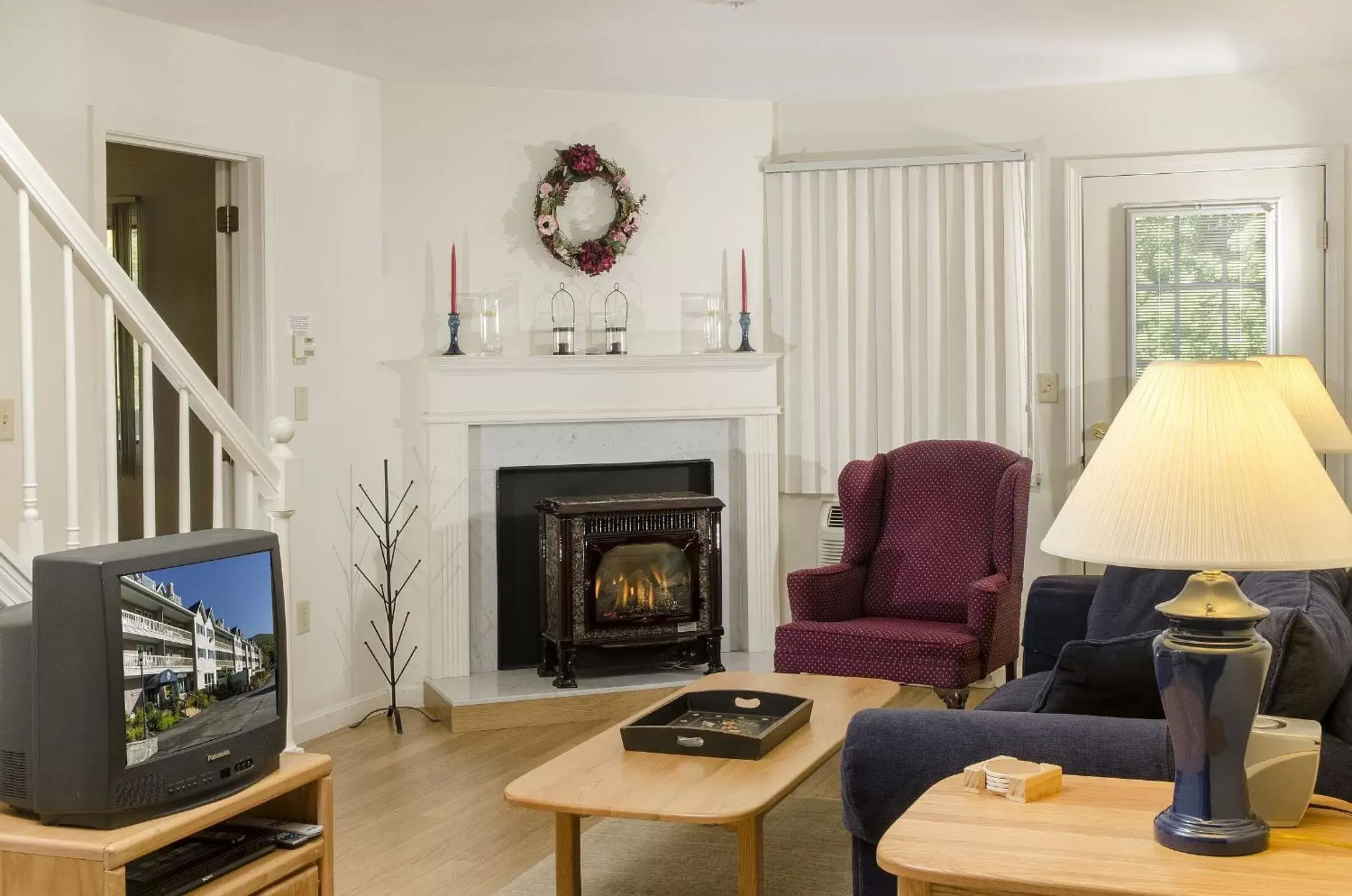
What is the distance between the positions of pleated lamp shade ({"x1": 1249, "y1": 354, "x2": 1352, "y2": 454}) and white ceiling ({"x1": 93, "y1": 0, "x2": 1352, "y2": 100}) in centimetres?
121

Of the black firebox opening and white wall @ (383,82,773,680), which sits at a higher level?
white wall @ (383,82,773,680)

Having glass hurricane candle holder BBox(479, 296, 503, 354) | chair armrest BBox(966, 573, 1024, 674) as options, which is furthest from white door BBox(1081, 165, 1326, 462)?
glass hurricane candle holder BBox(479, 296, 503, 354)

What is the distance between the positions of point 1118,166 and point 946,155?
0.69 meters

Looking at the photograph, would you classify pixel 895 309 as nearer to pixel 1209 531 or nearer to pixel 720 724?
pixel 720 724

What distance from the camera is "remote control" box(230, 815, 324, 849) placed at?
2.69 meters

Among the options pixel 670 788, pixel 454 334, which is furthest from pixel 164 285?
pixel 670 788

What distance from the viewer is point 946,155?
18.9 feet

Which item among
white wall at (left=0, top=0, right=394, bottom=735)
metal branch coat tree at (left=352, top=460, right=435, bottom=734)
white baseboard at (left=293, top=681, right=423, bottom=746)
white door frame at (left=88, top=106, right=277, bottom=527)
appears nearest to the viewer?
white wall at (left=0, top=0, right=394, bottom=735)

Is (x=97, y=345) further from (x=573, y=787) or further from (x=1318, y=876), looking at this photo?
(x=1318, y=876)

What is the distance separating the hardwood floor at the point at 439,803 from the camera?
12.0 ft

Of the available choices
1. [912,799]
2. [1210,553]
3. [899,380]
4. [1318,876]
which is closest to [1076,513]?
[1210,553]

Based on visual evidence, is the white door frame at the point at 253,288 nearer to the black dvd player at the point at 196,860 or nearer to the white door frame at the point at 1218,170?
the black dvd player at the point at 196,860

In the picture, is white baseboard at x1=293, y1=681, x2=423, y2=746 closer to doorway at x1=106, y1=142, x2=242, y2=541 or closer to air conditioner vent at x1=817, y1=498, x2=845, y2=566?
doorway at x1=106, y1=142, x2=242, y2=541

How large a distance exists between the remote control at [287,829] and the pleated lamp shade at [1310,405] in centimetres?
297
